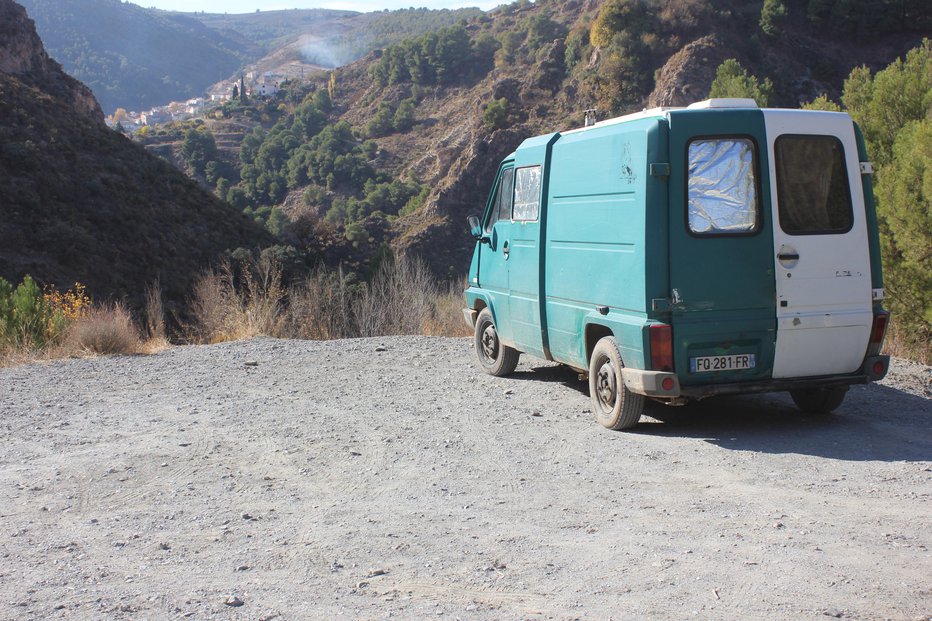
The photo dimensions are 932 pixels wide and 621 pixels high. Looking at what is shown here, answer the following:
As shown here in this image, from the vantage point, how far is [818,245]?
7094mm

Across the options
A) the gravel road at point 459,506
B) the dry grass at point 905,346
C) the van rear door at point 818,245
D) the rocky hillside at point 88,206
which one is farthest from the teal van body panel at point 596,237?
the rocky hillside at point 88,206

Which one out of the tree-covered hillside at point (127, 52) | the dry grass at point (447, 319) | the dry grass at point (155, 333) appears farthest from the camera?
the tree-covered hillside at point (127, 52)

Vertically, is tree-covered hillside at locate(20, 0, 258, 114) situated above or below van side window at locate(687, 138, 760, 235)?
above

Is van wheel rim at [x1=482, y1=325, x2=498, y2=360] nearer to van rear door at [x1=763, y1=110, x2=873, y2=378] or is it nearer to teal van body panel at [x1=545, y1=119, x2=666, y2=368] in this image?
teal van body panel at [x1=545, y1=119, x2=666, y2=368]

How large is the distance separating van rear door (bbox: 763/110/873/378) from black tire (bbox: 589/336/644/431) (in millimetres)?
1151

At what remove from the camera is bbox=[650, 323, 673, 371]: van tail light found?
6.82 m

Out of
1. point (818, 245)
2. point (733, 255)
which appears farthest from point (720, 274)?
point (818, 245)

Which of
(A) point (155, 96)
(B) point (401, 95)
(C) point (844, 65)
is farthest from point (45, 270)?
(A) point (155, 96)

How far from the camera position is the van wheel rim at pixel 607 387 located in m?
7.52

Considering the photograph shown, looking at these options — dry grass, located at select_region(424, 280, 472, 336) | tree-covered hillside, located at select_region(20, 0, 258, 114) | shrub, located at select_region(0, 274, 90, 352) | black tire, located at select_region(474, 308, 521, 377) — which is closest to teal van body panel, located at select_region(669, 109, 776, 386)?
black tire, located at select_region(474, 308, 521, 377)

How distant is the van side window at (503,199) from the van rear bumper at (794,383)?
3.39 m

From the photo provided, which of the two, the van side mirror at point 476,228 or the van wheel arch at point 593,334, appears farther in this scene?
the van side mirror at point 476,228

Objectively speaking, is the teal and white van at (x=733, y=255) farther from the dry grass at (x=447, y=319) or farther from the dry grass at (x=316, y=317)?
the dry grass at (x=316, y=317)

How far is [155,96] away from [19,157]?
120 meters
